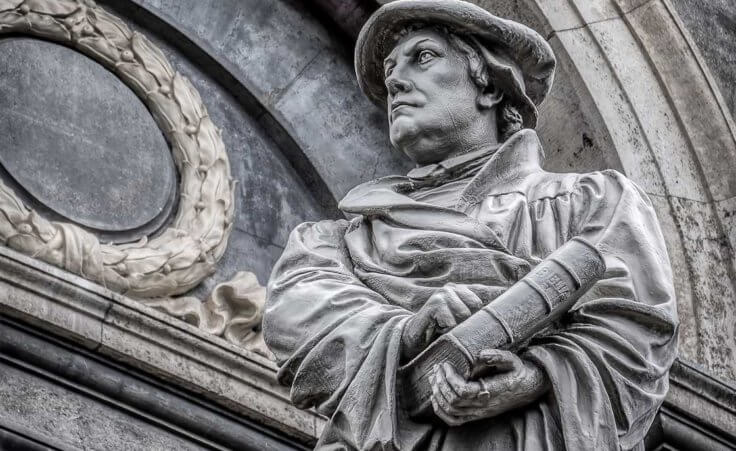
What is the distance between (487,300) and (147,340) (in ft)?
11.6

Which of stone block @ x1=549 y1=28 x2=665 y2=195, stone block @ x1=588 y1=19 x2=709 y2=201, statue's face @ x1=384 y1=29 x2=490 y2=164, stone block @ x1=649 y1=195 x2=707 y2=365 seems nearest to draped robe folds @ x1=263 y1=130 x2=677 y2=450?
statue's face @ x1=384 y1=29 x2=490 y2=164

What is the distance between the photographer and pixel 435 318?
475 centimetres

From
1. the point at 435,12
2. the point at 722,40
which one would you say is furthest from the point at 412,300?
the point at 722,40

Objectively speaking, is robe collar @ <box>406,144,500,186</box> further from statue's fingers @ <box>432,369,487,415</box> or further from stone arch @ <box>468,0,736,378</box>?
stone arch @ <box>468,0,736,378</box>

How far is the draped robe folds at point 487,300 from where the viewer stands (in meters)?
4.75

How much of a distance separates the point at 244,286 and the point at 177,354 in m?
0.69

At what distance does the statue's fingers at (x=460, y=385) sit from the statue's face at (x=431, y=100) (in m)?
0.85

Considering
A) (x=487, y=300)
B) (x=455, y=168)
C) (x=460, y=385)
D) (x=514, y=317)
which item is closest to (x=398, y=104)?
(x=455, y=168)

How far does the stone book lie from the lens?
15.4ft

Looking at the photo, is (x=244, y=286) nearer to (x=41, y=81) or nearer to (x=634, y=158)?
→ (x=41, y=81)

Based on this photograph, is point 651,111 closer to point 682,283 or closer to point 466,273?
point 682,283

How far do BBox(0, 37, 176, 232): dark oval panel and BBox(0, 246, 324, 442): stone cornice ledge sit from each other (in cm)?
47

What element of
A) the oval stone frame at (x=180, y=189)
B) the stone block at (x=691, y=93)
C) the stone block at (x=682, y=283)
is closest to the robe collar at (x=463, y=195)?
the oval stone frame at (x=180, y=189)

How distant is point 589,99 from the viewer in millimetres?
9453
